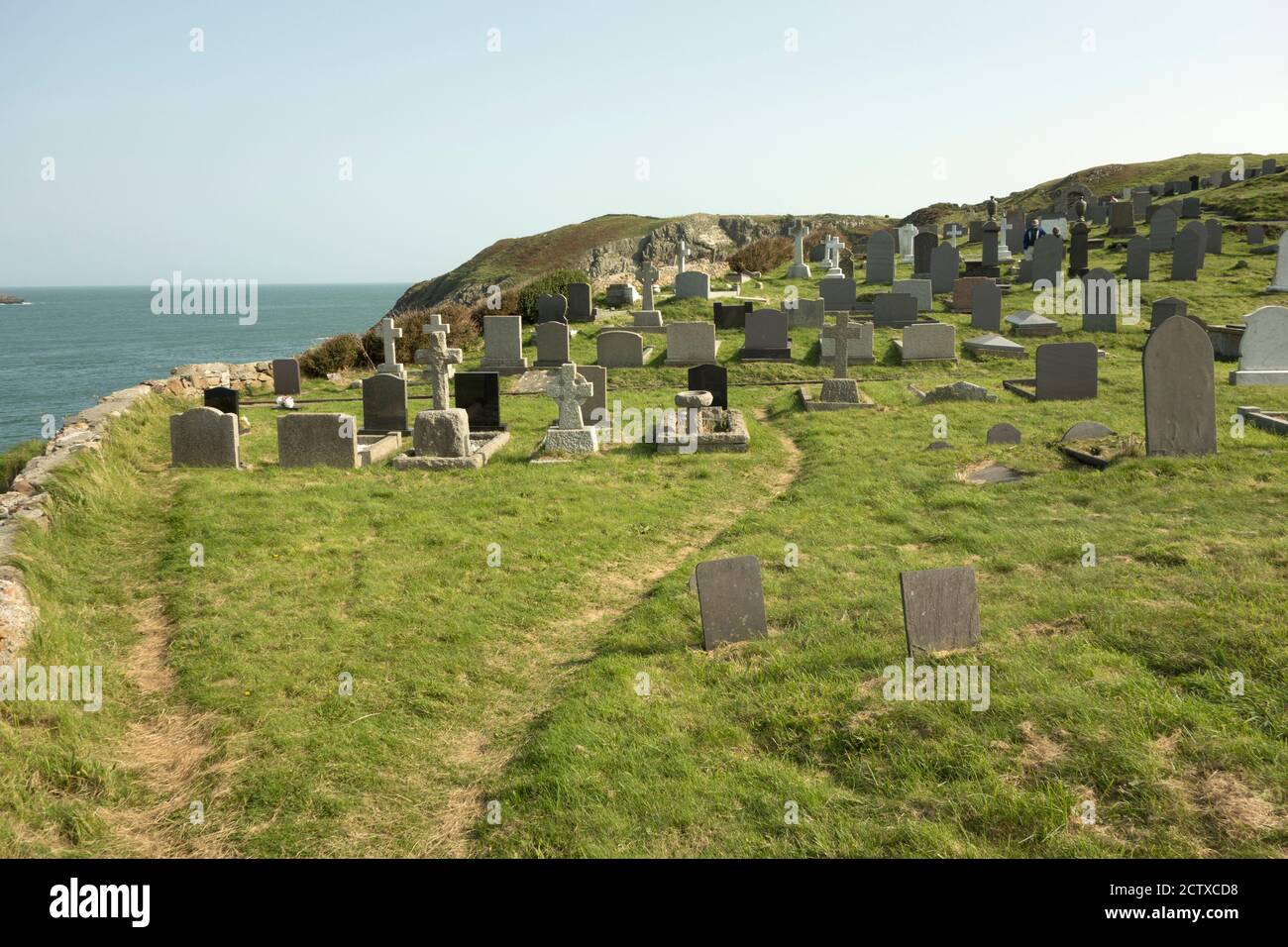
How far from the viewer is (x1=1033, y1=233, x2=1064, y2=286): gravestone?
27.2m

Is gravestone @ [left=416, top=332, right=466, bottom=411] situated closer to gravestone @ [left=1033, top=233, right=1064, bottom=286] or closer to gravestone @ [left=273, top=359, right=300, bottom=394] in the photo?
gravestone @ [left=273, top=359, right=300, bottom=394]

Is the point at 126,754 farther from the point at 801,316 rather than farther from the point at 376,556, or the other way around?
the point at 801,316

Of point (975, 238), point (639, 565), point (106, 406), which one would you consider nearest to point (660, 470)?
point (639, 565)

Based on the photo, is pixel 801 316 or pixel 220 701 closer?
pixel 220 701

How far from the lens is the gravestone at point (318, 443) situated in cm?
1307

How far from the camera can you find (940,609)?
5.88 metres

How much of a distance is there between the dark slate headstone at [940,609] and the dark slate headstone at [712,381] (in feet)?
32.1

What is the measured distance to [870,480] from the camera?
11.2 m

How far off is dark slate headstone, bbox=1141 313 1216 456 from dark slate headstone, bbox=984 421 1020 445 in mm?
2323

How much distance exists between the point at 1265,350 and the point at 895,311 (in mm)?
9724

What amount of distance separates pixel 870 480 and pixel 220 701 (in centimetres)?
765

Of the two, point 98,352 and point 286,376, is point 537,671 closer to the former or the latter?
point 286,376

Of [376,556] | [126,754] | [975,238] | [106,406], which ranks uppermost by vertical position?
[975,238]

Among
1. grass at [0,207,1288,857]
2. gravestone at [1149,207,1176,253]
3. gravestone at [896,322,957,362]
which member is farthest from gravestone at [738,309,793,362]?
gravestone at [1149,207,1176,253]
